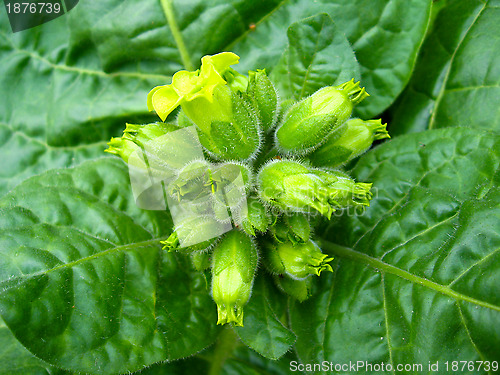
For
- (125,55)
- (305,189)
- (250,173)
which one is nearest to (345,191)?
(305,189)

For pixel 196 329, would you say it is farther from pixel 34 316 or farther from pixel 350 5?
pixel 350 5

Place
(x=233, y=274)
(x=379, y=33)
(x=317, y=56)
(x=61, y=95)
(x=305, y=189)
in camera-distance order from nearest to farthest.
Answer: (x=305, y=189), (x=233, y=274), (x=317, y=56), (x=379, y=33), (x=61, y=95)

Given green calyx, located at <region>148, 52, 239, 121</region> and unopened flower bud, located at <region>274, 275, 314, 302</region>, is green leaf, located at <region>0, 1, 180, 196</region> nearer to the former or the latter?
green calyx, located at <region>148, 52, 239, 121</region>

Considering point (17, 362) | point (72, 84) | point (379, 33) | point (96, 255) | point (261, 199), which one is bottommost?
point (17, 362)

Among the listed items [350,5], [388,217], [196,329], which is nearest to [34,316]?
[196,329]

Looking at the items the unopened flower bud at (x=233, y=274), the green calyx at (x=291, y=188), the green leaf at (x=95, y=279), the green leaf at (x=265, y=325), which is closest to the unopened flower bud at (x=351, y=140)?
the green calyx at (x=291, y=188)

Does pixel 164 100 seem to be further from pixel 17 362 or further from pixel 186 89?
pixel 17 362

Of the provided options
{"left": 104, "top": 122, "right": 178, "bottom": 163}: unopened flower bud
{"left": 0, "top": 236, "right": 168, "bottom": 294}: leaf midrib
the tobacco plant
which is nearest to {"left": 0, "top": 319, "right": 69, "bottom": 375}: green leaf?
the tobacco plant
